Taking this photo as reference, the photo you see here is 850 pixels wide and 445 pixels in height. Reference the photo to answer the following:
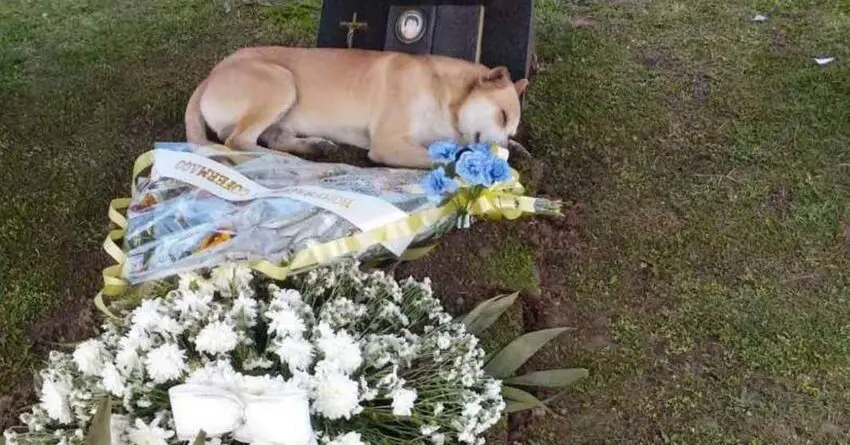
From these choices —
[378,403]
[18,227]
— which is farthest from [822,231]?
[18,227]

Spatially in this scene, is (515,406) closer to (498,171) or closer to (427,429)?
(427,429)

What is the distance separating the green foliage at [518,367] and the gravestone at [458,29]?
4.14 ft

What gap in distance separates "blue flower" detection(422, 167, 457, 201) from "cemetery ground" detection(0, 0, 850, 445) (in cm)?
17

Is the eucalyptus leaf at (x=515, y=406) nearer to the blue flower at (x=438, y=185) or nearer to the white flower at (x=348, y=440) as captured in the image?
the white flower at (x=348, y=440)

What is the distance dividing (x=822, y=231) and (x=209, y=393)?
2.04 meters

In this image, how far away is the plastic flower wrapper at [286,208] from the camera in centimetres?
229

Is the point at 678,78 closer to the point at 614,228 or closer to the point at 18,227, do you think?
the point at 614,228

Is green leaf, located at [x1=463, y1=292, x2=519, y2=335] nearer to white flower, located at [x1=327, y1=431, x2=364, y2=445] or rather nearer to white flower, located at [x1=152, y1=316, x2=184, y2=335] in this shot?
white flower, located at [x1=327, y1=431, x2=364, y2=445]

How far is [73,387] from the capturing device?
1787 mm

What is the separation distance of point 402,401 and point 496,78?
1.49 m

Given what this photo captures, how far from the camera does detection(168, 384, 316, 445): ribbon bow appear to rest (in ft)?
5.34

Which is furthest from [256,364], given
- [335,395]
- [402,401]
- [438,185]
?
[438,185]

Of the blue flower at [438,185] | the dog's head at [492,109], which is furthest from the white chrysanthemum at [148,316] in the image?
the dog's head at [492,109]

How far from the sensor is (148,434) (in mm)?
1671
